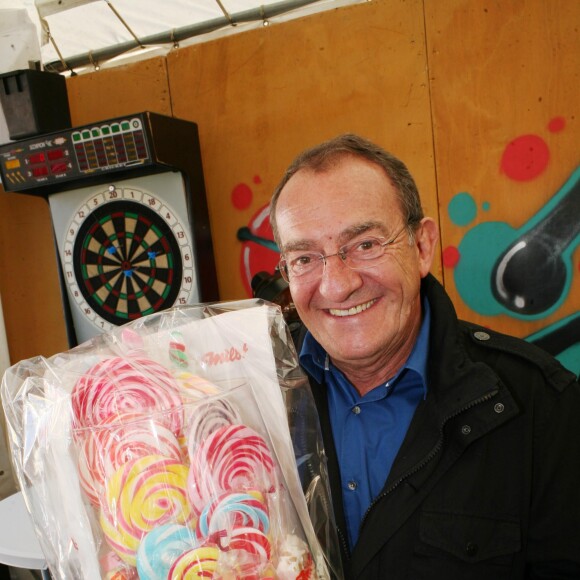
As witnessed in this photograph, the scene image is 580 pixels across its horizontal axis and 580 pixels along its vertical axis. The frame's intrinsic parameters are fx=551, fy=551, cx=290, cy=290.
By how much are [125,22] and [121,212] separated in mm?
1026

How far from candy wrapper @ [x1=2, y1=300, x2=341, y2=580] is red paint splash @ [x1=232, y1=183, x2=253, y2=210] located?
1.94 metres

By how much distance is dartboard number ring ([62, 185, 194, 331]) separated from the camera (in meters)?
2.37

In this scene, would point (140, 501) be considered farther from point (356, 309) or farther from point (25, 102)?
point (25, 102)

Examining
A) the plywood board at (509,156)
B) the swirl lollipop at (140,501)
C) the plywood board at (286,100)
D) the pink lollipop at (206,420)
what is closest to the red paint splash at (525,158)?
the plywood board at (509,156)

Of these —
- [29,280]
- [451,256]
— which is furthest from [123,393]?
[29,280]

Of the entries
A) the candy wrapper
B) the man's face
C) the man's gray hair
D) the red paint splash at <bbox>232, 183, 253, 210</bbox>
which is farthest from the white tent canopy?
the candy wrapper

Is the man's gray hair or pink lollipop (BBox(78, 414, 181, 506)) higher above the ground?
the man's gray hair

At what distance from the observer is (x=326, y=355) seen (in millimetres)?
1257

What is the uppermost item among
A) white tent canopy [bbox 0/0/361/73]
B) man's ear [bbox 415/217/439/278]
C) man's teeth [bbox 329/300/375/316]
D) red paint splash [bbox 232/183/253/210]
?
white tent canopy [bbox 0/0/361/73]

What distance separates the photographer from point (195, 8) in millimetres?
2607

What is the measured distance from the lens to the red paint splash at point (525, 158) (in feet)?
7.30

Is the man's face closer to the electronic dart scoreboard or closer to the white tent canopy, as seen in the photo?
the electronic dart scoreboard

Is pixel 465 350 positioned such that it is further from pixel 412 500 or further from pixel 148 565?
pixel 148 565

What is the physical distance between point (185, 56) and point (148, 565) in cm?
259
